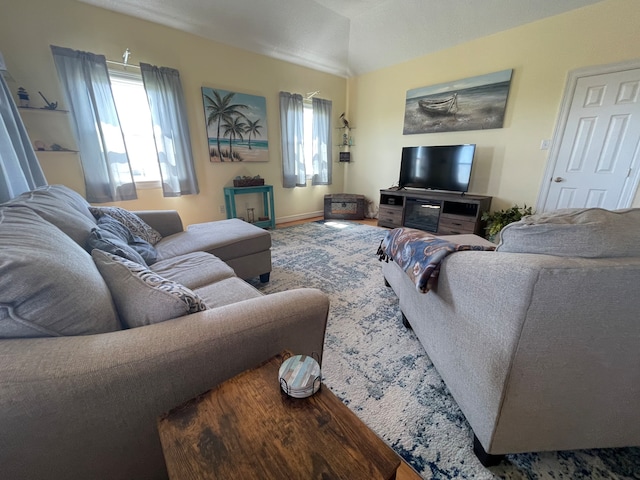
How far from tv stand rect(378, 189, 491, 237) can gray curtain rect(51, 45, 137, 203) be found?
366cm

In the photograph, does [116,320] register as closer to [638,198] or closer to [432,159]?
[432,159]

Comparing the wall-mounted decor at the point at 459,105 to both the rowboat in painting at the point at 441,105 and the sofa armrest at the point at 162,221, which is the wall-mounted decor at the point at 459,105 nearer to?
the rowboat in painting at the point at 441,105

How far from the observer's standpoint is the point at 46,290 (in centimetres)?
61

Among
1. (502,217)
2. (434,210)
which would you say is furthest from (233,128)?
(502,217)

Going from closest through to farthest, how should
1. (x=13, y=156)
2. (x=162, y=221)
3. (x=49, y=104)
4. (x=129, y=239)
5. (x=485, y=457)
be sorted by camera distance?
(x=485, y=457)
(x=129, y=239)
(x=13, y=156)
(x=162, y=221)
(x=49, y=104)

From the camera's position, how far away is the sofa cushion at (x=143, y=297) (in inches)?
30.9

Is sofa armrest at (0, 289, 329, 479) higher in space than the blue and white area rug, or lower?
higher

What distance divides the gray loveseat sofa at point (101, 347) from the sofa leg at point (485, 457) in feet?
2.42

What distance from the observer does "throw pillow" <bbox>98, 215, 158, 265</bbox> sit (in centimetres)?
157

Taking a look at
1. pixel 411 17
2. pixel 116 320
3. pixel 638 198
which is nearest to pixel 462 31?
pixel 411 17

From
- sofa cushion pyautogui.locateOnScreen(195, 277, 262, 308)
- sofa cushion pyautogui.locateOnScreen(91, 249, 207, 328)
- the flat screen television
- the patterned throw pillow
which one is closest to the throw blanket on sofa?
sofa cushion pyautogui.locateOnScreen(195, 277, 262, 308)

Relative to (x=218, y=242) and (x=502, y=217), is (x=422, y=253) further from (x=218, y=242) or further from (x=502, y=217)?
(x=502, y=217)

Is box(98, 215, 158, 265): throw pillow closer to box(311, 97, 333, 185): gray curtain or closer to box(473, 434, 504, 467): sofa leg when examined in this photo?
box(473, 434, 504, 467): sofa leg

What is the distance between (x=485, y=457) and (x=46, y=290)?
151cm
